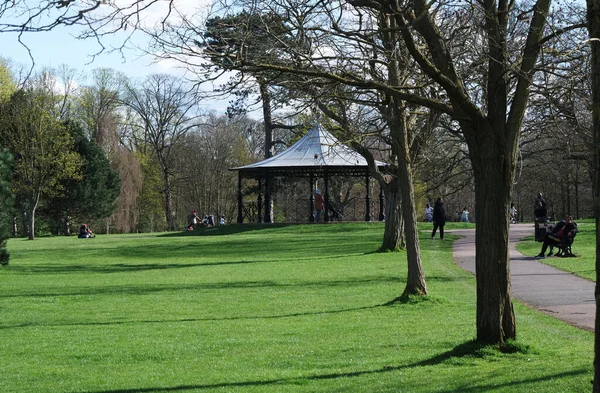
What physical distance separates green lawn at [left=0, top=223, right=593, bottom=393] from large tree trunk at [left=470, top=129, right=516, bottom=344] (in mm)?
565

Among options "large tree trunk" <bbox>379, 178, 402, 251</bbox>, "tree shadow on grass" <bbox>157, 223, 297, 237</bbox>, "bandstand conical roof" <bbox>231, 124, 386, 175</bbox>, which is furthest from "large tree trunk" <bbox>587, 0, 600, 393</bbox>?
"tree shadow on grass" <bbox>157, 223, 297, 237</bbox>

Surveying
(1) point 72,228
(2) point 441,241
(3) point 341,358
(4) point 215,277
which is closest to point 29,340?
(3) point 341,358

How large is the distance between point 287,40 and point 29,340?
6.32m

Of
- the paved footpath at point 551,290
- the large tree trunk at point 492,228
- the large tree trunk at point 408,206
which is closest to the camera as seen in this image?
the large tree trunk at point 492,228

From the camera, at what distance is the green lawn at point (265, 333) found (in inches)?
350

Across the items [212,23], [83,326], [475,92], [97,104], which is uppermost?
[97,104]

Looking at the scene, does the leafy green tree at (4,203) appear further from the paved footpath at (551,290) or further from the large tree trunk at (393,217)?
the paved footpath at (551,290)

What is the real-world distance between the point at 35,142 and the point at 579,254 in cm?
3928

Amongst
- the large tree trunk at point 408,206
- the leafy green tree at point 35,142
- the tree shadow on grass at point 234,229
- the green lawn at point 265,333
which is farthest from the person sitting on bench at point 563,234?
the leafy green tree at point 35,142

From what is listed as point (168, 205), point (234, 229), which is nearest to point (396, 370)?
point (234, 229)

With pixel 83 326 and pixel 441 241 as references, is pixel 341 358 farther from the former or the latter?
pixel 441 241

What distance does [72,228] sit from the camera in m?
67.4

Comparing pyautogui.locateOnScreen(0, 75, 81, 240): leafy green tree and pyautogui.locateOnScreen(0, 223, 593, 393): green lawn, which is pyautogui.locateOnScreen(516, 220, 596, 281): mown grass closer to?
pyautogui.locateOnScreen(0, 223, 593, 393): green lawn

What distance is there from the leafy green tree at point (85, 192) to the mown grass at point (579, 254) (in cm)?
3700
